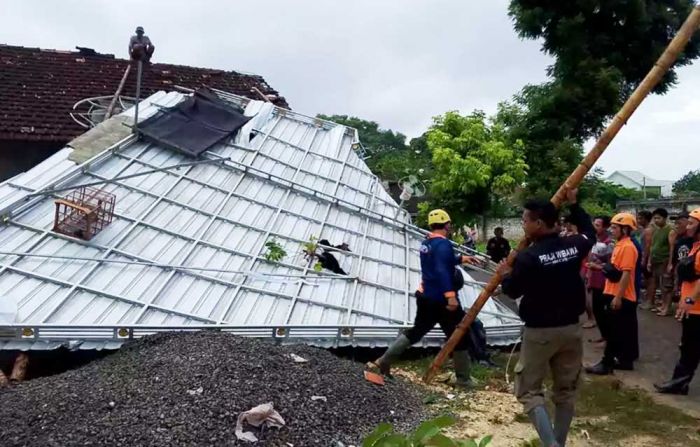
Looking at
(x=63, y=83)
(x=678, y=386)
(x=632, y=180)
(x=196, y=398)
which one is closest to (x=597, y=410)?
(x=678, y=386)

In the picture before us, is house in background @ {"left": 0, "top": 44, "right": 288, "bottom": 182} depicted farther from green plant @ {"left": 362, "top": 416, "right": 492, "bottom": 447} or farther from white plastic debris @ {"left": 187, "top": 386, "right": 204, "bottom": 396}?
green plant @ {"left": 362, "top": 416, "right": 492, "bottom": 447}

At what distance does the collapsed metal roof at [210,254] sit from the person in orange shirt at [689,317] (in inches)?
73.2

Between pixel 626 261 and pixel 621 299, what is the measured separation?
399mm

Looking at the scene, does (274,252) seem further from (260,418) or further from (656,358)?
(656,358)

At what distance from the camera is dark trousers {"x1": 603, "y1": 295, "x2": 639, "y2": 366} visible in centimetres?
638

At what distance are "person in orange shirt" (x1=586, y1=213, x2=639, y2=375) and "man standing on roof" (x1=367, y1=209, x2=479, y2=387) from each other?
169cm

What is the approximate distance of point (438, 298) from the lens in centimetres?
563

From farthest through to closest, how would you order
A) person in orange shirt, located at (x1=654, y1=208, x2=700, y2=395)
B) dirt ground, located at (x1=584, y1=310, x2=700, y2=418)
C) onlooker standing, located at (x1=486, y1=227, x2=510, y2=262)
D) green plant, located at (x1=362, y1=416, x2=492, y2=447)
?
onlooker standing, located at (x1=486, y1=227, x2=510, y2=262), dirt ground, located at (x1=584, y1=310, x2=700, y2=418), person in orange shirt, located at (x1=654, y1=208, x2=700, y2=395), green plant, located at (x1=362, y1=416, x2=492, y2=447)

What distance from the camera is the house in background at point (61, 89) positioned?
1156cm

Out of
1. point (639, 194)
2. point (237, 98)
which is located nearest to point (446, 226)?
point (237, 98)

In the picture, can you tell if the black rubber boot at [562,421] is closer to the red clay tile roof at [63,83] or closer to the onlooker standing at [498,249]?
the onlooker standing at [498,249]

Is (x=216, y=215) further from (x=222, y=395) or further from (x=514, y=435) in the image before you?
(x=514, y=435)

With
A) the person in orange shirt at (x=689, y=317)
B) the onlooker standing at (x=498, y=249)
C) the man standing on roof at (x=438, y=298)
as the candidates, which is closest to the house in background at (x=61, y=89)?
the onlooker standing at (x=498, y=249)

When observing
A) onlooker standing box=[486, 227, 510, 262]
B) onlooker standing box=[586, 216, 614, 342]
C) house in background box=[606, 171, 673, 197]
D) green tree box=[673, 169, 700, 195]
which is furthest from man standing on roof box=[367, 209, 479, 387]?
house in background box=[606, 171, 673, 197]
